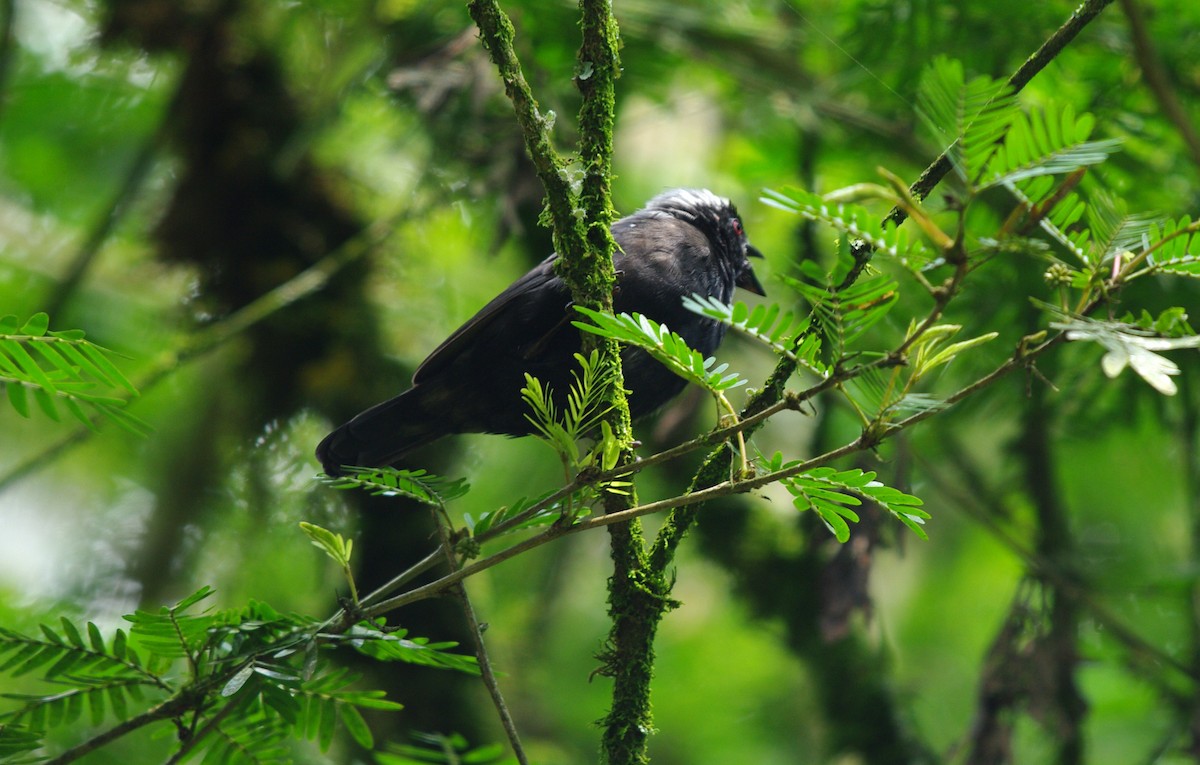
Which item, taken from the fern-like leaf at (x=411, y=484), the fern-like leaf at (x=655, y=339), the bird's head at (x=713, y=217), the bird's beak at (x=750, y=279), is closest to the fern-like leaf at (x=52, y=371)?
the fern-like leaf at (x=411, y=484)

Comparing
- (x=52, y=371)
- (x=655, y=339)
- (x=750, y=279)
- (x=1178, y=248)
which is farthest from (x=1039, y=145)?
(x=750, y=279)

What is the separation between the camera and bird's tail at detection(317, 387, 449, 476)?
3.45 metres

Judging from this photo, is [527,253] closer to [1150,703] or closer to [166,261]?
[166,261]

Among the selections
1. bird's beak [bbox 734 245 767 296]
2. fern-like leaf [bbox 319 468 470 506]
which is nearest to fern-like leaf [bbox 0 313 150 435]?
fern-like leaf [bbox 319 468 470 506]

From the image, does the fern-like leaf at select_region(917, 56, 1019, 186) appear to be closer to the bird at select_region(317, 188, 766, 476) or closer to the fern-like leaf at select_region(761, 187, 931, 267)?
the fern-like leaf at select_region(761, 187, 931, 267)

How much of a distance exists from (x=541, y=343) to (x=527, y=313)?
0.34 ft

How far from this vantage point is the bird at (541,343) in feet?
10.5

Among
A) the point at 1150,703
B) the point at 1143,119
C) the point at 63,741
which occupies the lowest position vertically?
the point at 1150,703

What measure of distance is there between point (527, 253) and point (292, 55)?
198 centimetres

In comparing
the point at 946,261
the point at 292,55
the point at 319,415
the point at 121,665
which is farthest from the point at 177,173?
the point at 946,261

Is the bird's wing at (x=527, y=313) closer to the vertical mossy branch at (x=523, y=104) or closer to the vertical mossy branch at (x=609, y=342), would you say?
the vertical mossy branch at (x=609, y=342)

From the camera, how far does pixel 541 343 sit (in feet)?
10.5

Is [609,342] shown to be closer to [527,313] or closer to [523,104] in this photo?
[523,104]

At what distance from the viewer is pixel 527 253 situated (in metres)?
5.05
